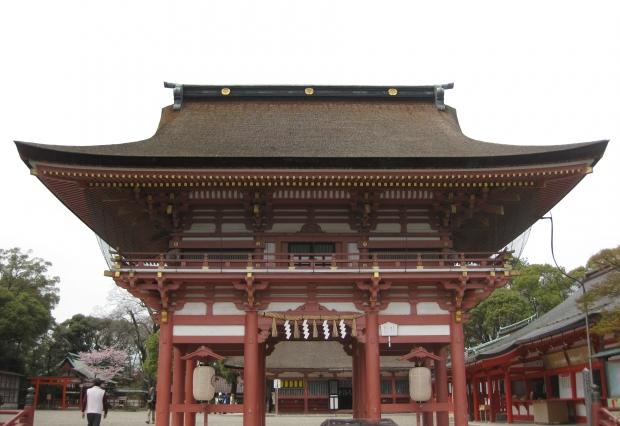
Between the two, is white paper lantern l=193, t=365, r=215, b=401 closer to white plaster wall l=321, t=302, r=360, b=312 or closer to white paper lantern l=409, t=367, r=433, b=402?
white plaster wall l=321, t=302, r=360, b=312

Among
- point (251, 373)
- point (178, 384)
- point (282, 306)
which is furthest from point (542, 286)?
point (178, 384)

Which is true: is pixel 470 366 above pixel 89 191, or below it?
below

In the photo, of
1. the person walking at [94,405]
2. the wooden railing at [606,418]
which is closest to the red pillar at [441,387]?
the wooden railing at [606,418]

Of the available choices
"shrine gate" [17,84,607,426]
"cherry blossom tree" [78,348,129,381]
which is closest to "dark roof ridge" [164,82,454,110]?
"shrine gate" [17,84,607,426]

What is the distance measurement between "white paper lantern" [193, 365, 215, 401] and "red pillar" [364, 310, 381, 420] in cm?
423

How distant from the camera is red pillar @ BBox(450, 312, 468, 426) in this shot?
51.8 feet

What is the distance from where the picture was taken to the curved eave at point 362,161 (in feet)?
49.5

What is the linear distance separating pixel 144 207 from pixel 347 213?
578 cm

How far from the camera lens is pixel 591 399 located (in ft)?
49.0

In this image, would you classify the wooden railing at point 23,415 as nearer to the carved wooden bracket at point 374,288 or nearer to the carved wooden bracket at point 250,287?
the carved wooden bracket at point 250,287

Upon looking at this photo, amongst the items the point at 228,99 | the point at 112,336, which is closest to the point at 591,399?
the point at 228,99

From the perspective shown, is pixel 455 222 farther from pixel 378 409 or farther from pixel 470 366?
pixel 470 366

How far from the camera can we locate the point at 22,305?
44656 mm

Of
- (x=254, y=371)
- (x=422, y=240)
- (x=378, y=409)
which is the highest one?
(x=422, y=240)
